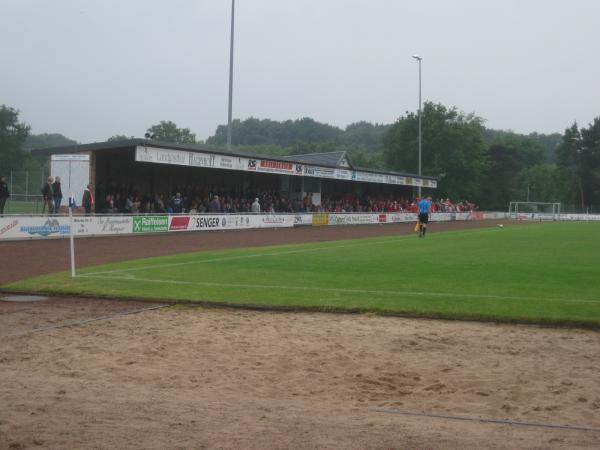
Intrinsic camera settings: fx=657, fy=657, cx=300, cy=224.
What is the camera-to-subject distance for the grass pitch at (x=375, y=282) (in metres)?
11.4

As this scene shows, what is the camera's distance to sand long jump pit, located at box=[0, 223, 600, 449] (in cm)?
534

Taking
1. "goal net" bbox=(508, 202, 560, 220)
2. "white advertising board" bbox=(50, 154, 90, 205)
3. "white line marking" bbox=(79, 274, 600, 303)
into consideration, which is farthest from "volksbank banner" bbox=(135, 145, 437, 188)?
"goal net" bbox=(508, 202, 560, 220)

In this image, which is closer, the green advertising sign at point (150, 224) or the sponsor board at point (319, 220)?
the green advertising sign at point (150, 224)

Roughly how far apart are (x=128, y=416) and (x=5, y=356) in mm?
3202

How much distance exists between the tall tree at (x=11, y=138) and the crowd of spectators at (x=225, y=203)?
730 inches

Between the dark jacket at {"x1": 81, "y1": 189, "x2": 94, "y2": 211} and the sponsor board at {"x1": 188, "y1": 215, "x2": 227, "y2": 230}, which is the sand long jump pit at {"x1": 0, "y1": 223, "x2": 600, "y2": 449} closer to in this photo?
the dark jacket at {"x1": 81, "y1": 189, "x2": 94, "y2": 211}

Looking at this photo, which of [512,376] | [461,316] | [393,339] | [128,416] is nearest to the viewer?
[128,416]

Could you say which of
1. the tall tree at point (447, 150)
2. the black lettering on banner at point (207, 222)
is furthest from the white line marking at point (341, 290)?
the tall tree at point (447, 150)

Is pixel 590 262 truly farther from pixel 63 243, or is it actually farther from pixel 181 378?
pixel 63 243

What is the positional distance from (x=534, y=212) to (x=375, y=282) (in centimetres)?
7738

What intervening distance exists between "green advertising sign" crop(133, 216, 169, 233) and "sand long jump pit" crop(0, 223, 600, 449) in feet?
65.7

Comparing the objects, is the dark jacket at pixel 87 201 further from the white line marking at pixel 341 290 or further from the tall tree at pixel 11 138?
the tall tree at pixel 11 138

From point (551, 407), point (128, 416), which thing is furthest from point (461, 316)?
point (128, 416)

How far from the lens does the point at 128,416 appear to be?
5.77 meters
